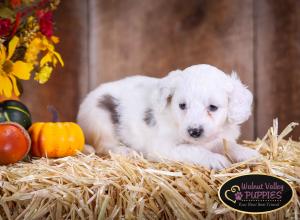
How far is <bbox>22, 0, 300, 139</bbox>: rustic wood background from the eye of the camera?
1625 millimetres

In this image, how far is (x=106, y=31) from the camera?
2051mm

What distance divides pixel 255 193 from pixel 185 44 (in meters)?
0.74

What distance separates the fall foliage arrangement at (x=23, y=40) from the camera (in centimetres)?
182

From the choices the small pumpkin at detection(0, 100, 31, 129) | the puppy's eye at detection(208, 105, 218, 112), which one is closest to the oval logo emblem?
the puppy's eye at detection(208, 105, 218, 112)

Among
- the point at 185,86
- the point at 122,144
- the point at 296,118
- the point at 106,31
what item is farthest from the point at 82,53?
the point at 296,118

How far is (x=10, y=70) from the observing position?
1.84 meters

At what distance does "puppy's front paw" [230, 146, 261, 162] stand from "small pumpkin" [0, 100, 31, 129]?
919mm

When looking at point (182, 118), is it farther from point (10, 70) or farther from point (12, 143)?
point (10, 70)

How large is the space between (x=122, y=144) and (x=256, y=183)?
81 cm

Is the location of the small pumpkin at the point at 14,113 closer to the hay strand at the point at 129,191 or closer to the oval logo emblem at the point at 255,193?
the hay strand at the point at 129,191

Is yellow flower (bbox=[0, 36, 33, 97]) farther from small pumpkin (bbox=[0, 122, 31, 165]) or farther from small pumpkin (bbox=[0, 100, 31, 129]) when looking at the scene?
small pumpkin (bbox=[0, 122, 31, 165])

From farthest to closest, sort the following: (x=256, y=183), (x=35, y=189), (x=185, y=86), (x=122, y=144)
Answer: (x=122, y=144)
(x=185, y=86)
(x=35, y=189)
(x=256, y=183)

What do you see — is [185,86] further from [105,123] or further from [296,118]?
[105,123]

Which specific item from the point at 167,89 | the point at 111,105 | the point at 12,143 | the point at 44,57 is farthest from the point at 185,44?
the point at 12,143
